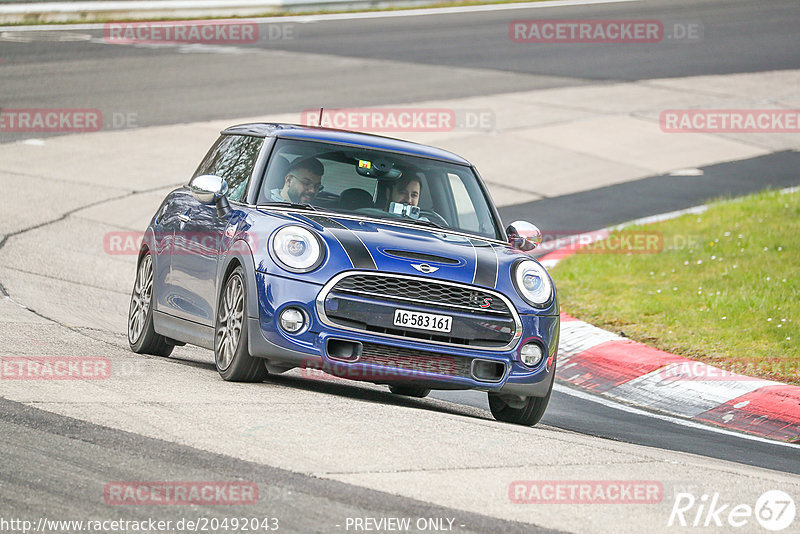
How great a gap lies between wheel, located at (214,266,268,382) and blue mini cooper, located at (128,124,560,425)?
12 millimetres

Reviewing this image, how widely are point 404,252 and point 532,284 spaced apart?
0.82 meters

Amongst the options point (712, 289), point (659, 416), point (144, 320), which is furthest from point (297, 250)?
point (712, 289)

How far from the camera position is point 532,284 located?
25.8 feet

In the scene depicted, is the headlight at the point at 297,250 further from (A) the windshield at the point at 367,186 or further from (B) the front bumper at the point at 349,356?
(A) the windshield at the point at 367,186

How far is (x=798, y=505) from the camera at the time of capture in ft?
19.5

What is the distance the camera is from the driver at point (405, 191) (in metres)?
8.58

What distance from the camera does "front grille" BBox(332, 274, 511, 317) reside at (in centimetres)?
745

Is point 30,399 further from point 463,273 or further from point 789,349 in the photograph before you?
point 789,349

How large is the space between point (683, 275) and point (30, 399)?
8.05 meters

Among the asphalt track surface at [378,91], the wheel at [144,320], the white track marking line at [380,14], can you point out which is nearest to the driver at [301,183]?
the asphalt track surface at [378,91]

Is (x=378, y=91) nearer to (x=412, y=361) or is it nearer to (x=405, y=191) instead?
(x=405, y=191)

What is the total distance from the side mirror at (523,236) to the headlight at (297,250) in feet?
5.28

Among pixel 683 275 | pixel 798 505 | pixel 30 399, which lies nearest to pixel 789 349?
pixel 683 275

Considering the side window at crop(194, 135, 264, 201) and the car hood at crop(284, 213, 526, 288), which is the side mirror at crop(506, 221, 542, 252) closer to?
the car hood at crop(284, 213, 526, 288)
